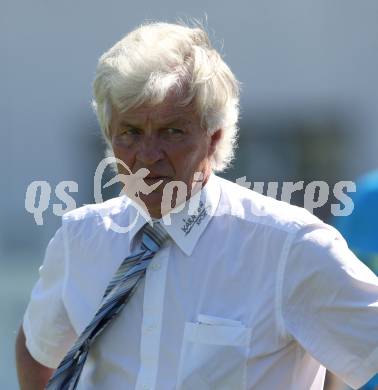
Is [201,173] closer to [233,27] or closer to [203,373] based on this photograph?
[203,373]

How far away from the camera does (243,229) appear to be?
2396 millimetres

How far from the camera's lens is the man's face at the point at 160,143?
2.37 meters

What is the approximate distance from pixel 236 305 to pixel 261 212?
20 cm

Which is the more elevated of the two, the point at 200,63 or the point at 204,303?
the point at 200,63

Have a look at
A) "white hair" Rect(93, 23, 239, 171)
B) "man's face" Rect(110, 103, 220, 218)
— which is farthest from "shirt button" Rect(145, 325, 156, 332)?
"white hair" Rect(93, 23, 239, 171)

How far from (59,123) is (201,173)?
4.13 metres

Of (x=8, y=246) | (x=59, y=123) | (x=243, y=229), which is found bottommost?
→ (x=8, y=246)

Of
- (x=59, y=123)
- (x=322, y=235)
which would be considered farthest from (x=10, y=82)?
(x=322, y=235)

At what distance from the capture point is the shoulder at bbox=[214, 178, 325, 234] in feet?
7.68

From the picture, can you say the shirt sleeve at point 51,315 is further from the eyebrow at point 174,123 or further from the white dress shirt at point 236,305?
the eyebrow at point 174,123

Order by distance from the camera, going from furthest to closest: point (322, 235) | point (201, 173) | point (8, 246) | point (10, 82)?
point (10, 82) < point (8, 246) < point (201, 173) < point (322, 235)

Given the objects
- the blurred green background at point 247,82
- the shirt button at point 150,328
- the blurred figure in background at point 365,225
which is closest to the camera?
the shirt button at point 150,328

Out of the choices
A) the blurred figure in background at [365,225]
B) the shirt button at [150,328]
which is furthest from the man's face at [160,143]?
the blurred figure in background at [365,225]

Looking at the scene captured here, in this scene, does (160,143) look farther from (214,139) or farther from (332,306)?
(332,306)
